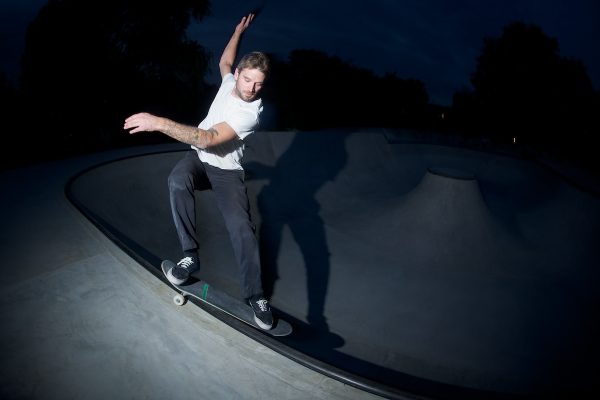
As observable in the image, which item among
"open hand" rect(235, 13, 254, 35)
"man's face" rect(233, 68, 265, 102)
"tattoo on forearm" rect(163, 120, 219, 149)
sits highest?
"open hand" rect(235, 13, 254, 35)

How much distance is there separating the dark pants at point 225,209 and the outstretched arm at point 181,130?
0.53 metres

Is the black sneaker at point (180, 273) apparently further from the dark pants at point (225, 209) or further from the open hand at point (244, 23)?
the open hand at point (244, 23)

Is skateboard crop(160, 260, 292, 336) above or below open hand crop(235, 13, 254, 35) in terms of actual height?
below

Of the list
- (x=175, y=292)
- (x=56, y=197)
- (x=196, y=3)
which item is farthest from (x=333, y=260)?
(x=196, y=3)

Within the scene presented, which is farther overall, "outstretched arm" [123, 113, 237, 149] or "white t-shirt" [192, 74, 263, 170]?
"white t-shirt" [192, 74, 263, 170]

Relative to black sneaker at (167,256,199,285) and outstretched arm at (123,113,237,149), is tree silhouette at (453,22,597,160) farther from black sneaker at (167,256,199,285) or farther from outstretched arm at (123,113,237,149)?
black sneaker at (167,256,199,285)

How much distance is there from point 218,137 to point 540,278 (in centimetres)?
695

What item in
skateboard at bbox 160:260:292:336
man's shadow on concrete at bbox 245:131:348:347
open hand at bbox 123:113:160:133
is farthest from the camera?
man's shadow on concrete at bbox 245:131:348:347

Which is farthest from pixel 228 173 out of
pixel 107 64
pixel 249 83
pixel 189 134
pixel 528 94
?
pixel 528 94

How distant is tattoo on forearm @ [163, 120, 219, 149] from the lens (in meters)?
2.59

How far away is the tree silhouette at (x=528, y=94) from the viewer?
25.0m

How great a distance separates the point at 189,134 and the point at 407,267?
17.5 ft

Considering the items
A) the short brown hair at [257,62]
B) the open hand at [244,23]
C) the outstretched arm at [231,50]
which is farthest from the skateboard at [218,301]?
the open hand at [244,23]

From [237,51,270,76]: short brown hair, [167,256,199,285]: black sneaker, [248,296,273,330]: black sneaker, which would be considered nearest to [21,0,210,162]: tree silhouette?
[167,256,199,285]: black sneaker
